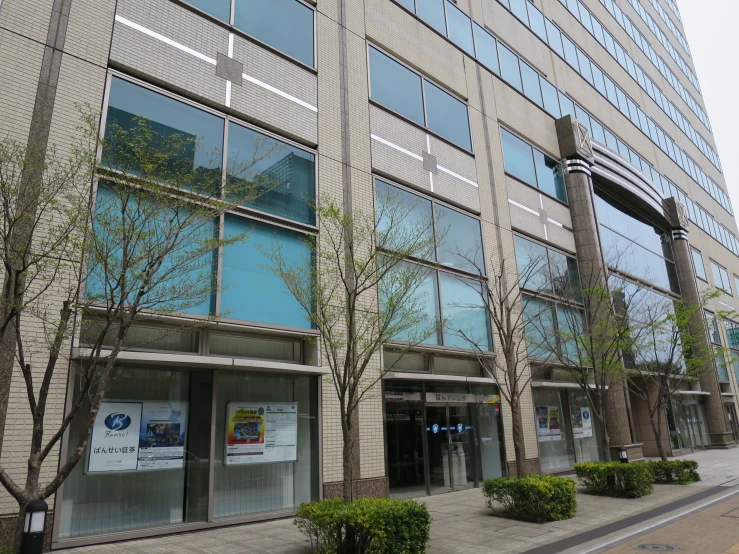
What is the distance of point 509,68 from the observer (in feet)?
71.5

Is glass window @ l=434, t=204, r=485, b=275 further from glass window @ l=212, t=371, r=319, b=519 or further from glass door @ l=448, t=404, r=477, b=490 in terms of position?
glass window @ l=212, t=371, r=319, b=519

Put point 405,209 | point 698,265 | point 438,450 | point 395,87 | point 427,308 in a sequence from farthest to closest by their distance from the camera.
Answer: point 698,265 < point 395,87 < point 405,209 < point 427,308 < point 438,450

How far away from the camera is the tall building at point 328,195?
9.31 m

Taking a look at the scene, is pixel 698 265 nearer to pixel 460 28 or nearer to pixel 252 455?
pixel 460 28

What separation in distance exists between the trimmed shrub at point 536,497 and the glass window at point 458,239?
6634 millimetres

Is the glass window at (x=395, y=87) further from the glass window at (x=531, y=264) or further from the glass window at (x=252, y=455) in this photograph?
the glass window at (x=252, y=455)

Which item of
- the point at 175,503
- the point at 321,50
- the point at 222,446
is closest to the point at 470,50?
the point at 321,50

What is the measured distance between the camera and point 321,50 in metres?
14.4

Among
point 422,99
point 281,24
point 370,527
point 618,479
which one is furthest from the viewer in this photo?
point 422,99

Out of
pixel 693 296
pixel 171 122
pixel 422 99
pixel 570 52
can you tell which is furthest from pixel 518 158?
pixel 693 296

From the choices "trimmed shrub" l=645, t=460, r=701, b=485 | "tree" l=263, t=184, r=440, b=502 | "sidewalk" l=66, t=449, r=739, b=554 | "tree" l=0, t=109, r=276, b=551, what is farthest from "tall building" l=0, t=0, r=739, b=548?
"trimmed shrub" l=645, t=460, r=701, b=485

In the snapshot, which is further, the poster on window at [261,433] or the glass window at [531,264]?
the glass window at [531,264]

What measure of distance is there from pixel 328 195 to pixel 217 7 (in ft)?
17.1

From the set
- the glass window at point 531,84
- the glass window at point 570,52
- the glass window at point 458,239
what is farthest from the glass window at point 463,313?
the glass window at point 570,52
